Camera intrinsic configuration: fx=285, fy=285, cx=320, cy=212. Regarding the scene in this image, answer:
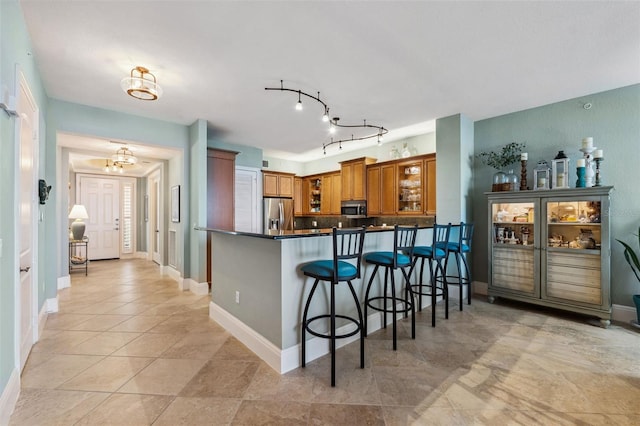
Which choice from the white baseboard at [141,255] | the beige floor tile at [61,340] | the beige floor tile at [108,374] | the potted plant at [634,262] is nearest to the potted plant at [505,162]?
the potted plant at [634,262]

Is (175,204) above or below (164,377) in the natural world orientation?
above

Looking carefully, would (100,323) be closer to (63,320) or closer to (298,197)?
(63,320)

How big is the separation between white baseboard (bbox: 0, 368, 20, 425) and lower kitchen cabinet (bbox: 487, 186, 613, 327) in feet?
15.7

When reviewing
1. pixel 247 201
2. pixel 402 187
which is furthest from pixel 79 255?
pixel 402 187

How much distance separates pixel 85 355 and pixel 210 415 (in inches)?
61.8

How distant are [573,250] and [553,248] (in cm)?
18

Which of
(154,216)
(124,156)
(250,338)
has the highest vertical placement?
(124,156)

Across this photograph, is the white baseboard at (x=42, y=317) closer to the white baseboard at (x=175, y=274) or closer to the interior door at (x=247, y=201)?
the white baseboard at (x=175, y=274)

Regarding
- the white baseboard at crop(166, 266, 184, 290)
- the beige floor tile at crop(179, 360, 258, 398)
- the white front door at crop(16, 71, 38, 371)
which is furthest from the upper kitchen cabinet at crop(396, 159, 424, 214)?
the white front door at crop(16, 71, 38, 371)

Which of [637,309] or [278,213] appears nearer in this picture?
[637,309]

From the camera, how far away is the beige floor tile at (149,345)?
2543 mm

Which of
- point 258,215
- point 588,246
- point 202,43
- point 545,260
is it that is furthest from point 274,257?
point 258,215

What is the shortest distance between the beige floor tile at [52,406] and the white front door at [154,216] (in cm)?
486

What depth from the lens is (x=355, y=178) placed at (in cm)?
601
